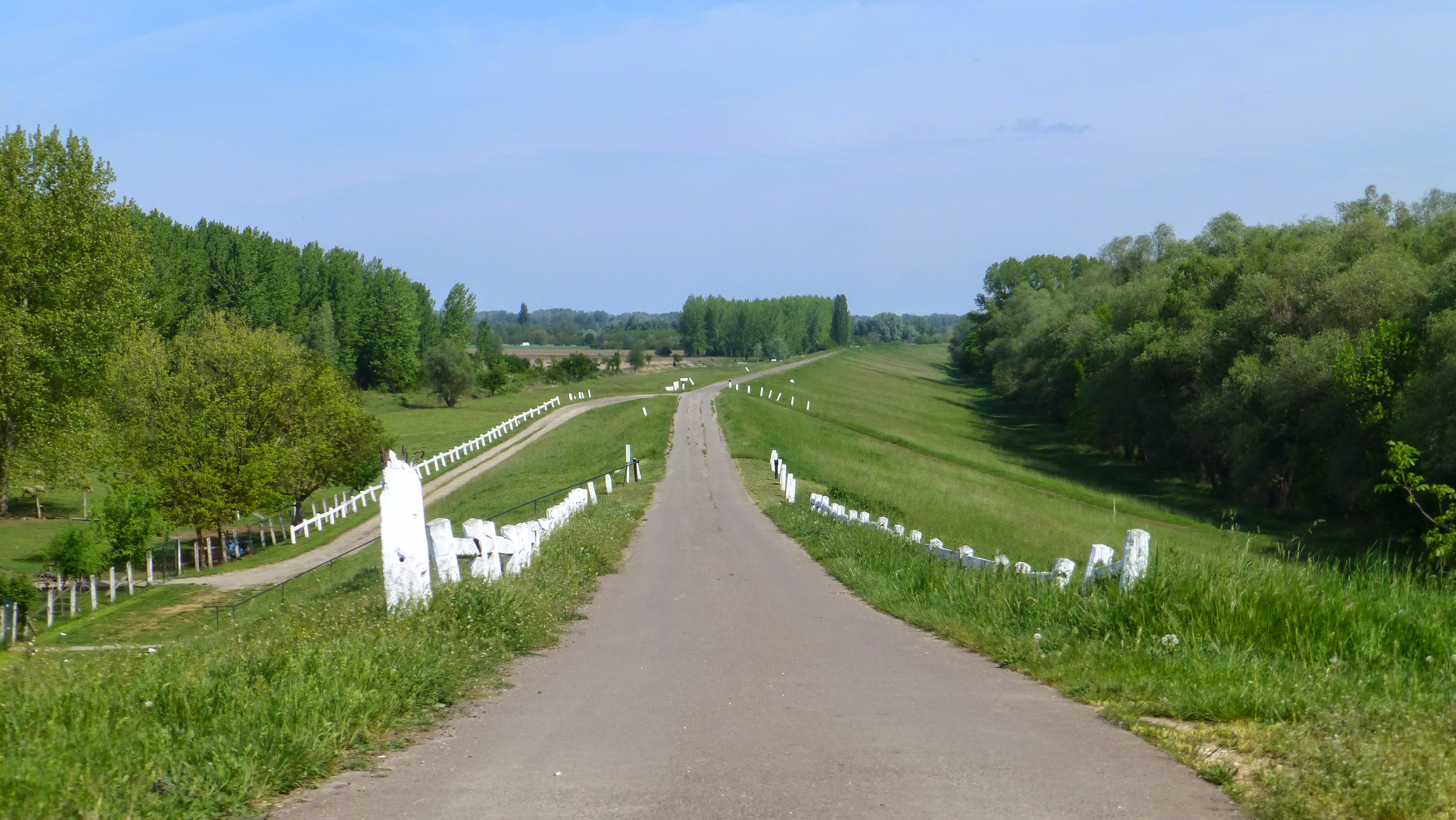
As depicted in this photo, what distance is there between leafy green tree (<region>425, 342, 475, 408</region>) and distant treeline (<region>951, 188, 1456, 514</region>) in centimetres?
5950

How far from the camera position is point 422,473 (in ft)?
164

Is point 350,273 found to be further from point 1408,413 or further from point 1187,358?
point 1408,413

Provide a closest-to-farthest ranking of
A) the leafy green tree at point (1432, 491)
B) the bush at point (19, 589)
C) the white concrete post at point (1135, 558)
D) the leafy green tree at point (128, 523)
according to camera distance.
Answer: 1. the white concrete post at point (1135, 558)
2. the leafy green tree at point (1432, 491)
3. the bush at point (19, 589)
4. the leafy green tree at point (128, 523)

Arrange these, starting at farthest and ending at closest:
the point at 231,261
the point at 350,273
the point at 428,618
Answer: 1. the point at 350,273
2. the point at 231,261
3. the point at 428,618

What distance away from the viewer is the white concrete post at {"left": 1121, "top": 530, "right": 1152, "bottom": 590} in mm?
9570

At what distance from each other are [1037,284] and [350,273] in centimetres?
8864

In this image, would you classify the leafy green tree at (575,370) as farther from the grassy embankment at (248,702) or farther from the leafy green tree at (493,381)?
the grassy embankment at (248,702)

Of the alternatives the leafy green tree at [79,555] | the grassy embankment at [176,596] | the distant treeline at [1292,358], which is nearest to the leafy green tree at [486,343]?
the grassy embankment at [176,596]

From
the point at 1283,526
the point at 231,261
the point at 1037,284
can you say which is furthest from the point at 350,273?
the point at 1283,526

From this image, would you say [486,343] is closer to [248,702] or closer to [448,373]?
[448,373]

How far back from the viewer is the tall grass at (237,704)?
4887mm

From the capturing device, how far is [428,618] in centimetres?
899

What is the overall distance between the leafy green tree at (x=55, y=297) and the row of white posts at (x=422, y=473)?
8.97 m

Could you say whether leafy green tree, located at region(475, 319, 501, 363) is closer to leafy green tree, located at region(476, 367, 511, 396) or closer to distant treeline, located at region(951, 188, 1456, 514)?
leafy green tree, located at region(476, 367, 511, 396)
